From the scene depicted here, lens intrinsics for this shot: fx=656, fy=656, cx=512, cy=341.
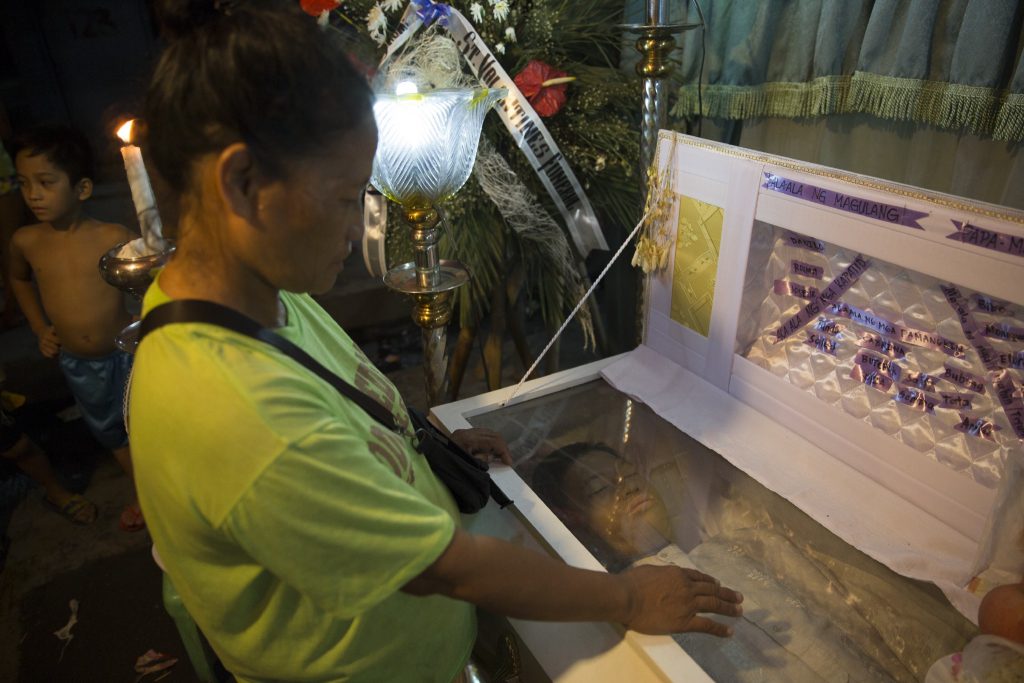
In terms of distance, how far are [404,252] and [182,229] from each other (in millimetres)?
1063

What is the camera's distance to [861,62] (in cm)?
126

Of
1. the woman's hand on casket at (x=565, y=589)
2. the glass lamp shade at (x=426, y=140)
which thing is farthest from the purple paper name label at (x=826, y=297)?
the glass lamp shade at (x=426, y=140)

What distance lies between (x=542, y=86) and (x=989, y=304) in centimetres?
97

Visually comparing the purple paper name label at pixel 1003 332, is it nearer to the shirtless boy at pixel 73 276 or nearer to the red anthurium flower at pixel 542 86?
the red anthurium flower at pixel 542 86

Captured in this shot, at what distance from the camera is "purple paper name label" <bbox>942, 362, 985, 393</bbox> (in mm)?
890

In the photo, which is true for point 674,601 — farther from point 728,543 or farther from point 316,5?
point 316,5

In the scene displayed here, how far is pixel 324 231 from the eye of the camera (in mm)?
610

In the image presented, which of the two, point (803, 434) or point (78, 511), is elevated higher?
point (803, 434)

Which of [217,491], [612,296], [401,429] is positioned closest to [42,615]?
[401,429]

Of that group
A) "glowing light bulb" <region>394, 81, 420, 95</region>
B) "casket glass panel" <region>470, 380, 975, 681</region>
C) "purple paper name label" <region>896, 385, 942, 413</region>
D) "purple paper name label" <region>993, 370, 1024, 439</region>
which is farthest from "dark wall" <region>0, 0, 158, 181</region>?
"purple paper name label" <region>993, 370, 1024, 439</region>

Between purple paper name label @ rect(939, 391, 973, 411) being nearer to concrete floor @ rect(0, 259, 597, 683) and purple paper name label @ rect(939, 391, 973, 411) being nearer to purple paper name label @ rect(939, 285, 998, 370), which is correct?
purple paper name label @ rect(939, 285, 998, 370)

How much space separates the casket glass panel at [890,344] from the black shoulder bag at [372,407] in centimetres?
56

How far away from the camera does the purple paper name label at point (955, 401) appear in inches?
35.7

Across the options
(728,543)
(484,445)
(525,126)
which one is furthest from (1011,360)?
(525,126)
